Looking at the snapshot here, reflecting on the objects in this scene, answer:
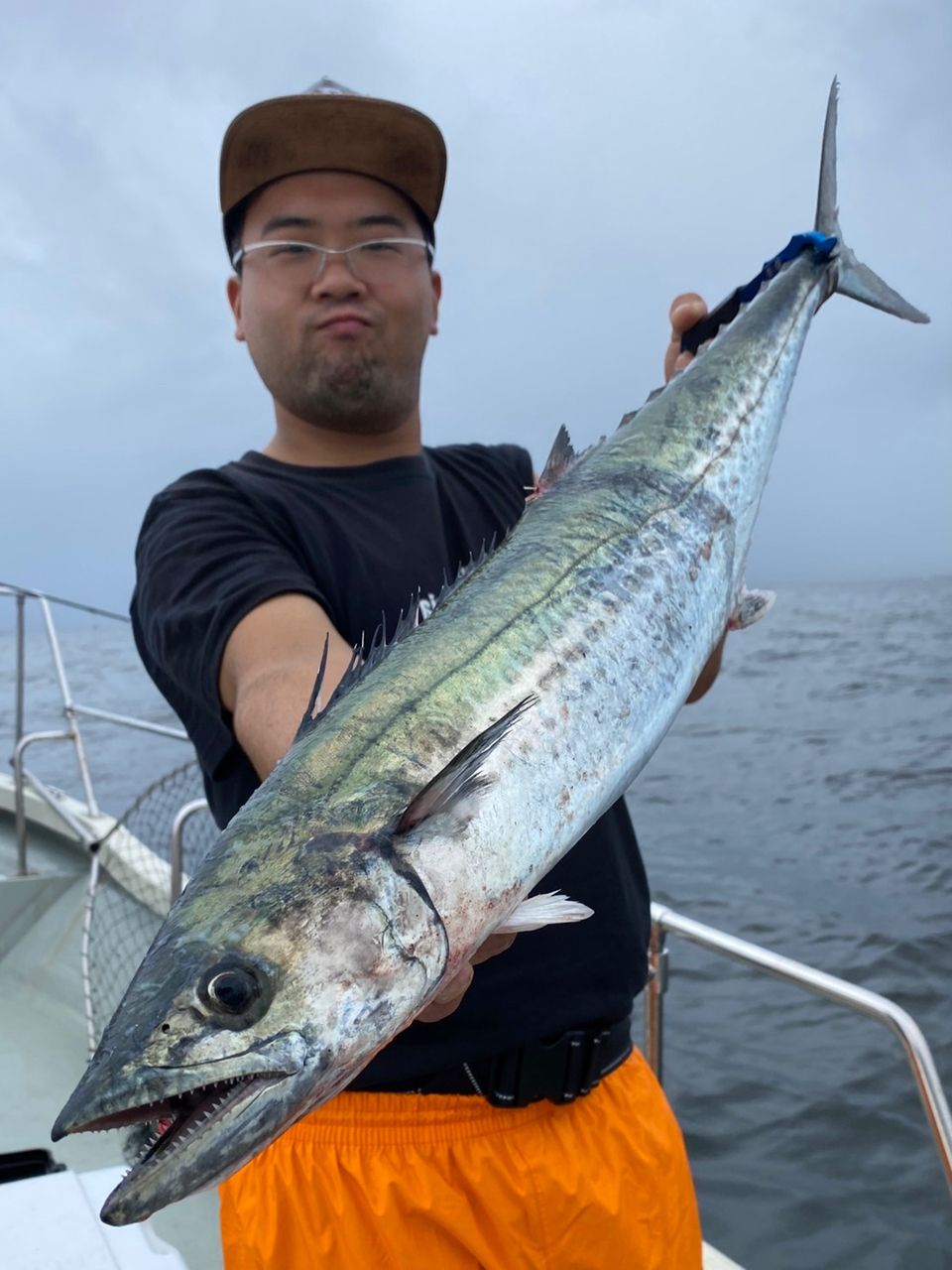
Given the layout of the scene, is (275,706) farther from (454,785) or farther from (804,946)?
(804,946)

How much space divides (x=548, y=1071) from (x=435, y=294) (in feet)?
6.23

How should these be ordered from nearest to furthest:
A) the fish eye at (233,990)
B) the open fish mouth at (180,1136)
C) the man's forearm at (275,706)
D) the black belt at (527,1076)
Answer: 1. the open fish mouth at (180,1136)
2. the fish eye at (233,990)
3. the man's forearm at (275,706)
4. the black belt at (527,1076)

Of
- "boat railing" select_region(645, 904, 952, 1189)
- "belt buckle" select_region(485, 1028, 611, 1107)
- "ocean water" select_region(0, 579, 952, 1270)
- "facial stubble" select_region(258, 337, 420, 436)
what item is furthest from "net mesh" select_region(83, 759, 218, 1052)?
"ocean water" select_region(0, 579, 952, 1270)

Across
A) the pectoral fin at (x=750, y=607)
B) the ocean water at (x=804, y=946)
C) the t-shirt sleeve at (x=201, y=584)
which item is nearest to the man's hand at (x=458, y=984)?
the t-shirt sleeve at (x=201, y=584)

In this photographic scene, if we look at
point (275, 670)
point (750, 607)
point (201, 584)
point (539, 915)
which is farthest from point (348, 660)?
point (750, 607)

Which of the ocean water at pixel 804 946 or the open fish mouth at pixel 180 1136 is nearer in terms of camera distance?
the open fish mouth at pixel 180 1136

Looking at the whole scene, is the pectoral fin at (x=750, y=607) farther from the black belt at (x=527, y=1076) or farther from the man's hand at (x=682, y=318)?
the black belt at (x=527, y=1076)

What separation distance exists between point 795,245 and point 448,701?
1.88m

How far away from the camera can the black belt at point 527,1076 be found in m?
1.78

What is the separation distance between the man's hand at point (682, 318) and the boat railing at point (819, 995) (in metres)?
1.46

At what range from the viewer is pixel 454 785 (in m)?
1.26

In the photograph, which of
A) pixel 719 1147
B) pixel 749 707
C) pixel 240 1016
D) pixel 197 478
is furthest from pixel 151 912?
pixel 749 707

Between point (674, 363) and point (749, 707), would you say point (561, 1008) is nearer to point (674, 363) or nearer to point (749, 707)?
point (674, 363)

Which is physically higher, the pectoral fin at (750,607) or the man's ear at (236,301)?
the man's ear at (236,301)
